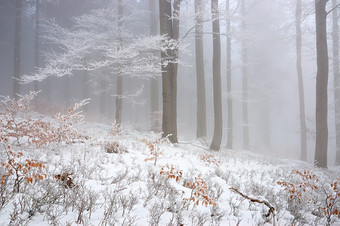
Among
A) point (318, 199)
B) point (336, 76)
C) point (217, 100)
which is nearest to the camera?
point (318, 199)

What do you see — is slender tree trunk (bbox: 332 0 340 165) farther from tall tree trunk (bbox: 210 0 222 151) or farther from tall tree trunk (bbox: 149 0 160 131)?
tall tree trunk (bbox: 149 0 160 131)

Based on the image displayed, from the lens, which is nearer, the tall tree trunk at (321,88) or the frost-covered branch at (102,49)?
the frost-covered branch at (102,49)

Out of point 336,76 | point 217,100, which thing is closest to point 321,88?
point 217,100

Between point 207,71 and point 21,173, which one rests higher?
point 207,71

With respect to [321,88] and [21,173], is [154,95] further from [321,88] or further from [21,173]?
[21,173]

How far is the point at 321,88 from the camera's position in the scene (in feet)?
27.9

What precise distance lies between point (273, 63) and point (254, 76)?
3.41m

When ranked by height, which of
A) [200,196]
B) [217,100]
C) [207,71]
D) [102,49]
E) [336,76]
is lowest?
[200,196]

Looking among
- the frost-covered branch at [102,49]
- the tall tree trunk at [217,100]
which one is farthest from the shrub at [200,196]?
the tall tree trunk at [217,100]

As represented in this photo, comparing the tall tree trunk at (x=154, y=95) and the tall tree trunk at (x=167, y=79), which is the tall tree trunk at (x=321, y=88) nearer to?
the tall tree trunk at (x=167, y=79)

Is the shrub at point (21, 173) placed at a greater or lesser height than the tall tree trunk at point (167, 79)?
lesser

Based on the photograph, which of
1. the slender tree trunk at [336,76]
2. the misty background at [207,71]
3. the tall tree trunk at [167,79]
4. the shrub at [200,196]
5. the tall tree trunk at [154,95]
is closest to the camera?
the shrub at [200,196]

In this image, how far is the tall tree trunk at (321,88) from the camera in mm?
8500

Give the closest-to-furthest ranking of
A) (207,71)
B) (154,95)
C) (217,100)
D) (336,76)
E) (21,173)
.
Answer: (21,173)
(217,100)
(154,95)
(336,76)
(207,71)
